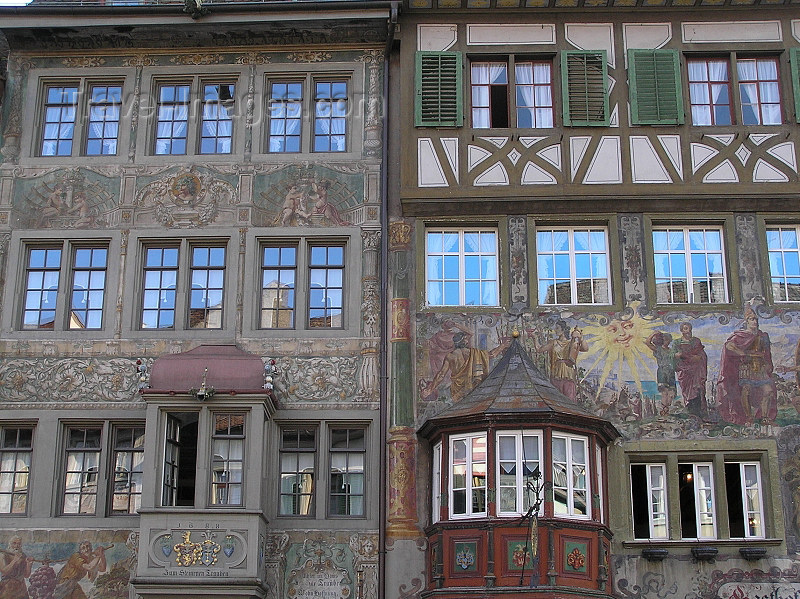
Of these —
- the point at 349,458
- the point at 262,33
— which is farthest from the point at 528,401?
the point at 262,33

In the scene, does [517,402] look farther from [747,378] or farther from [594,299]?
[747,378]

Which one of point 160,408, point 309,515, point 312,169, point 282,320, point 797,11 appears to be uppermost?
point 797,11

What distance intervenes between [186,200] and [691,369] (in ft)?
27.6

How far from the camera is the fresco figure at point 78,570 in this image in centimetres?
1728

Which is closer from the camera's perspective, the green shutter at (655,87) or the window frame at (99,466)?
the window frame at (99,466)

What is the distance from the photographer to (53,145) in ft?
65.9

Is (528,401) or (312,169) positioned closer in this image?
(528,401)

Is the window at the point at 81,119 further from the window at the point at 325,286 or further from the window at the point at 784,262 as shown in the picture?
the window at the point at 784,262

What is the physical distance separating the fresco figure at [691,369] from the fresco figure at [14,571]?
10.0 metres

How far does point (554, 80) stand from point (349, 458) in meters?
7.09

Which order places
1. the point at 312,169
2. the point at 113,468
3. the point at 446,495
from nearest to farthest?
the point at 446,495 → the point at 113,468 → the point at 312,169

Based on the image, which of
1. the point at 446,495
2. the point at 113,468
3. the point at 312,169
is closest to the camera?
the point at 446,495

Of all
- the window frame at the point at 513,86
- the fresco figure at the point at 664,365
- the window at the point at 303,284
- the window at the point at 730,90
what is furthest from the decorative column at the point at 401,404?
the window at the point at 730,90

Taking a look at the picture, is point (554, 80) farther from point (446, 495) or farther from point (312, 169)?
point (446, 495)
